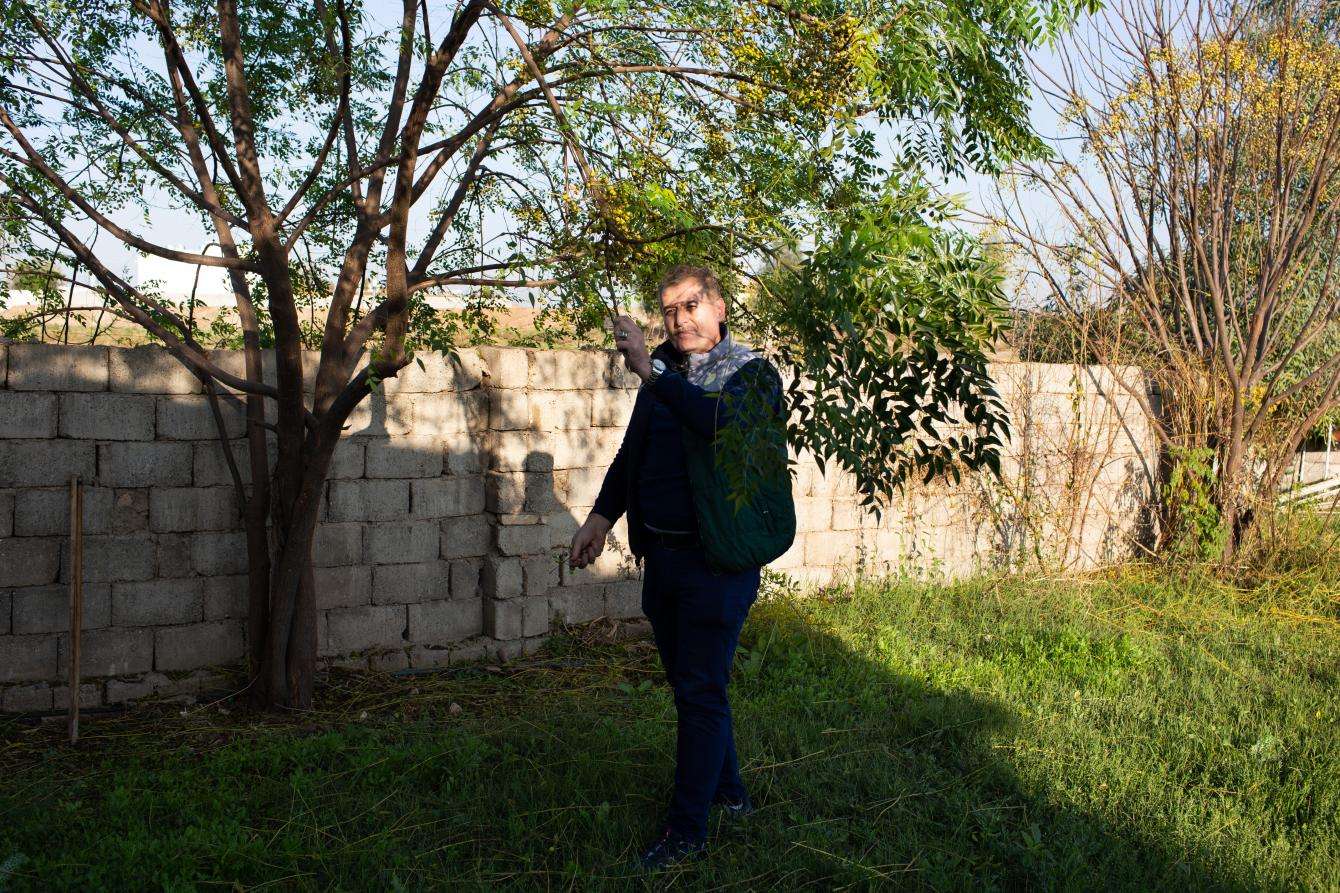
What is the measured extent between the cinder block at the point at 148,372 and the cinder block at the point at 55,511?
532 millimetres

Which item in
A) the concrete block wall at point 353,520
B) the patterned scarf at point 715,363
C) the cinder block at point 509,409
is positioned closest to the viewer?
the patterned scarf at point 715,363

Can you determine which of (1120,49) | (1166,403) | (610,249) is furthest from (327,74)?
(1166,403)

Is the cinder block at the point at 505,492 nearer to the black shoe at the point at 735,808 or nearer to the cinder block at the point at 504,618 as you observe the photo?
the cinder block at the point at 504,618

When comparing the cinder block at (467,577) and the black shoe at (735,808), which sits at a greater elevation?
the cinder block at (467,577)

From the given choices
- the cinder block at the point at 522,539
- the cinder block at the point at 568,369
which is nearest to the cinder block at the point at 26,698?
the cinder block at the point at 522,539

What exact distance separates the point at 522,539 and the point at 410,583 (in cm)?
69

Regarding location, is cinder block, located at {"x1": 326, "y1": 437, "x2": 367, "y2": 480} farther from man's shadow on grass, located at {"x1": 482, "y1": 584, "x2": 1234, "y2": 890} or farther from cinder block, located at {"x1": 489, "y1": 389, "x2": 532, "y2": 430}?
man's shadow on grass, located at {"x1": 482, "y1": 584, "x2": 1234, "y2": 890}

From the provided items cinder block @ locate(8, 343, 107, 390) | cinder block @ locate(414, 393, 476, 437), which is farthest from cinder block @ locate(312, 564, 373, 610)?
cinder block @ locate(8, 343, 107, 390)

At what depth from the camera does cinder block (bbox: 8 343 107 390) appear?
478 cm

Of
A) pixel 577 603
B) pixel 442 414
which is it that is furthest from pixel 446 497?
pixel 577 603

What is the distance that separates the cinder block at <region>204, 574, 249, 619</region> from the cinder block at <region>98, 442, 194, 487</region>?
0.54m

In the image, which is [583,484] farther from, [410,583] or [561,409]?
[410,583]

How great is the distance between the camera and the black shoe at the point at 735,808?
11.8 ft

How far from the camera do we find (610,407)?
6527 mm
